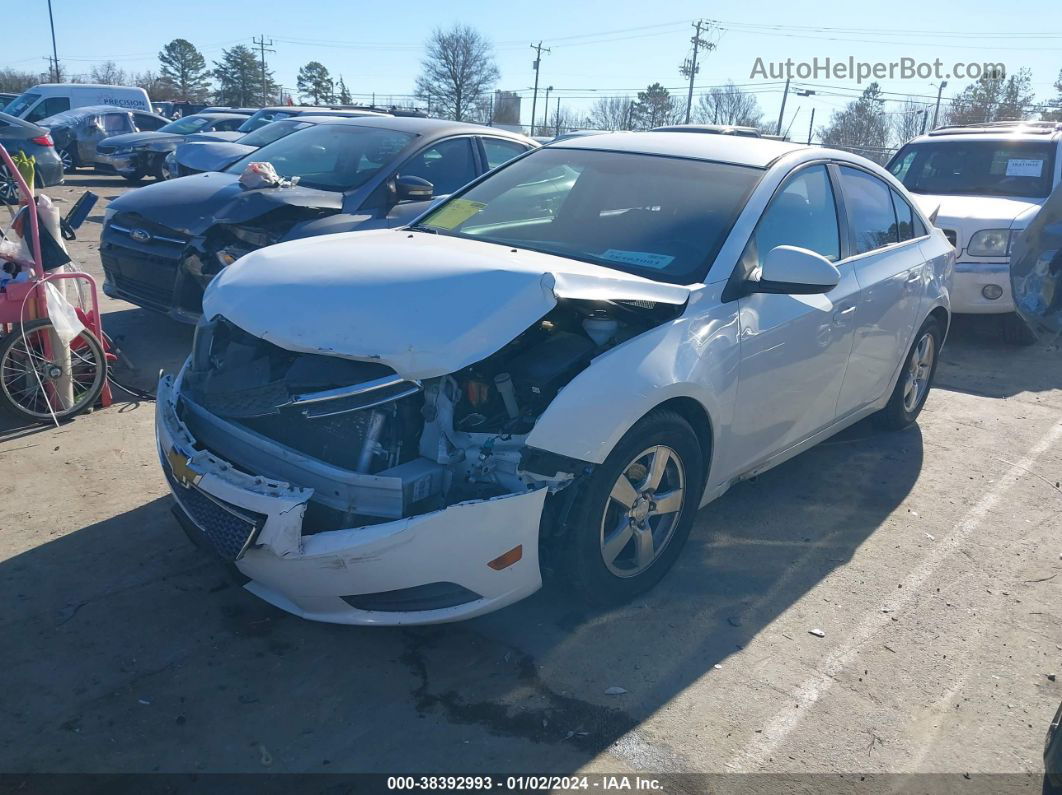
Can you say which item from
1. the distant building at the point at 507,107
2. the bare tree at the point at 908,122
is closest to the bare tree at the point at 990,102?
the bare tree at the point at 908,122

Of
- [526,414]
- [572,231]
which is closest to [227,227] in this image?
[572,231]

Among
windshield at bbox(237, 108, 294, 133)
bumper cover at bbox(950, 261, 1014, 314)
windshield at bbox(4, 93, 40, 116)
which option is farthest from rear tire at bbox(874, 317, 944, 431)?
windshield at bbox(4, 93, 40, 116)

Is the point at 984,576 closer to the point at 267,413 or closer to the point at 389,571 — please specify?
the point at 389,571

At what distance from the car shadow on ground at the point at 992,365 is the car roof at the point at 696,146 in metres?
3.53

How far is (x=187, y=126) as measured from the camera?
19734 millimetres

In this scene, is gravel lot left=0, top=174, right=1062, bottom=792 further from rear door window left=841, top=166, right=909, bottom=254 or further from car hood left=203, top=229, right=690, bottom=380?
rear door window left=841, top=166, right=909, bottom=254

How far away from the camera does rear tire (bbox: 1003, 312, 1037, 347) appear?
8.69 m

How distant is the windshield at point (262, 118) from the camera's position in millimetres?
18389

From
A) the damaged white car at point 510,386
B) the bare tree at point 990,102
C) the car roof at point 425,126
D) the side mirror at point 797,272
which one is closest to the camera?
the damaged white car at point 510,386

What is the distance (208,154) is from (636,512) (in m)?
7.73

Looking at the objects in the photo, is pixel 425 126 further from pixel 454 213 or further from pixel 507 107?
pixel 507 107

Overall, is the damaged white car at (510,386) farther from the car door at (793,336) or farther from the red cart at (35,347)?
the red cart at (35,347)

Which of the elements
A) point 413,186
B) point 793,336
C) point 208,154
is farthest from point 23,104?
point 793,336

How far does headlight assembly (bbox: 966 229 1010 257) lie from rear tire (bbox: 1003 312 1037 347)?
Answer: 79 cm
